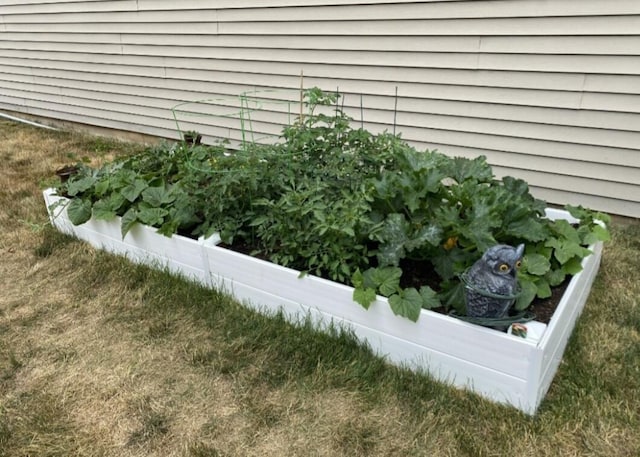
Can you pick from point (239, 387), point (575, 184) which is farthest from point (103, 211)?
point (575, 184)

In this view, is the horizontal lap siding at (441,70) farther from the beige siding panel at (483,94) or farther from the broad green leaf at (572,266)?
the broad green leaf at (572,266)

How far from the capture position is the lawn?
5.55ft

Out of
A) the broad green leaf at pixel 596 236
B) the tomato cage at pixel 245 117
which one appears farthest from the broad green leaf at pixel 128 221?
the broad green leaf at pixel 596 236

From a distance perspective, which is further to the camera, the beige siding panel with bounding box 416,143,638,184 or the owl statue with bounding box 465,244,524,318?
the beige siding panel with bounding box 416,143,638,184

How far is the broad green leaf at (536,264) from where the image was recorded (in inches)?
79.1

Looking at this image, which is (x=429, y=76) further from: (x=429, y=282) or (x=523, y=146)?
(x=429, y=282)

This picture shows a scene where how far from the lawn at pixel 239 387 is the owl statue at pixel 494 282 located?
339 mm

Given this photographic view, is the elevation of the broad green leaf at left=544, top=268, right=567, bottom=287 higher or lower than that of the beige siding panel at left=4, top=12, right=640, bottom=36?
lower

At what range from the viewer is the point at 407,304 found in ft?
6.13

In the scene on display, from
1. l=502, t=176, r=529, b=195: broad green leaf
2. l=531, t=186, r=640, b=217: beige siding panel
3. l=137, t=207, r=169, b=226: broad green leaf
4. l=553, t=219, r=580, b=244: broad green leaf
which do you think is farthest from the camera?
l=531, t=186, r=640, b=217: beige siding panel

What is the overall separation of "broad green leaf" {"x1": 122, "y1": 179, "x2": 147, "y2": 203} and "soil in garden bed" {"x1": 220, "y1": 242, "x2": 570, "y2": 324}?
663 mm

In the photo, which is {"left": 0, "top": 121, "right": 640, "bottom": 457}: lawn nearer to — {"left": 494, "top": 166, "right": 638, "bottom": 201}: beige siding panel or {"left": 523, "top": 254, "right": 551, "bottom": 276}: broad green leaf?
{"left": 523, "top": 254, "right": 551, "bottom": 276}: broad green leaf

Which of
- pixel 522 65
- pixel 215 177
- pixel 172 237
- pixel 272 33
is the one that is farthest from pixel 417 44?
pixel 172 237

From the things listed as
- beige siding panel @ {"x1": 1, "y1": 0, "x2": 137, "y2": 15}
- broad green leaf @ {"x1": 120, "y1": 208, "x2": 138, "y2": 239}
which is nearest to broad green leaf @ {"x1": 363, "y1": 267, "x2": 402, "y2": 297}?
Answer: broad green leaf @ {"x1": 120, "y1": 208, "x2": 138, "y2": 239}
